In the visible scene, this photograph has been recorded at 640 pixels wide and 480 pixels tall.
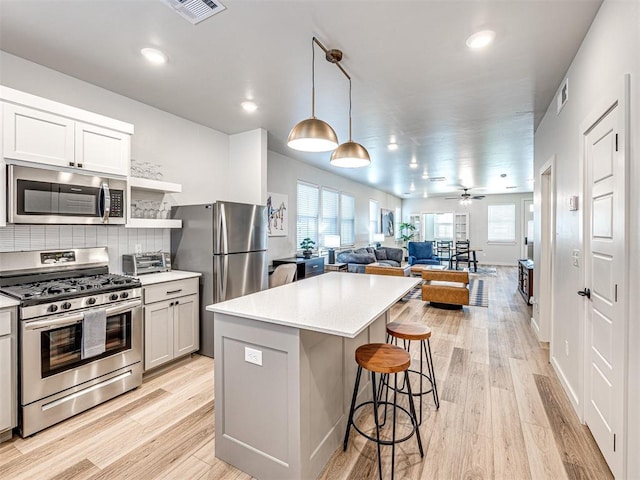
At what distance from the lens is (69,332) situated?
7.65ft

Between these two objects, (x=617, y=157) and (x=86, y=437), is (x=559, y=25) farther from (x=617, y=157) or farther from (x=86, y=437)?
(x=86, y=437)

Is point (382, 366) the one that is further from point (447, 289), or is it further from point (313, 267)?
point (447, 289)

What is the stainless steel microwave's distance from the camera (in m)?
2.26

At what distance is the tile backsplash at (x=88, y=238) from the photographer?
252 cm

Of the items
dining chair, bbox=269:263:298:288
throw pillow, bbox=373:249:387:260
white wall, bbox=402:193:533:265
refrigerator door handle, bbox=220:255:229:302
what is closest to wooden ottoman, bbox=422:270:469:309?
dining chair, bbox=269:263:298:288

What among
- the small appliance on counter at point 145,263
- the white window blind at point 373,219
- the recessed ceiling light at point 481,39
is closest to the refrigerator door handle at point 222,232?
the small appliance on counter at point 145,263

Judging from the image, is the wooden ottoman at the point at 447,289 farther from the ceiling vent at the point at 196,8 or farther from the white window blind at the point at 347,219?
the ceiling vent at the point at 196,8

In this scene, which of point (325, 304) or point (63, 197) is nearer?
point (325, 304)

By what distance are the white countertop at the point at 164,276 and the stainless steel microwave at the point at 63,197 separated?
1.95 feet

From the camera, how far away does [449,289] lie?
538 centimetres

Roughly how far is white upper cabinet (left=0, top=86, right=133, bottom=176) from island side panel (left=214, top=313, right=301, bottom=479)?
1903mm

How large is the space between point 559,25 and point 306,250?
4.52 m

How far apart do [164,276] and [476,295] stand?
6.04m

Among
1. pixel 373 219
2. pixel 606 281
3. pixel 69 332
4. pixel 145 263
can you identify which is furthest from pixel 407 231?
pixel 69 332
